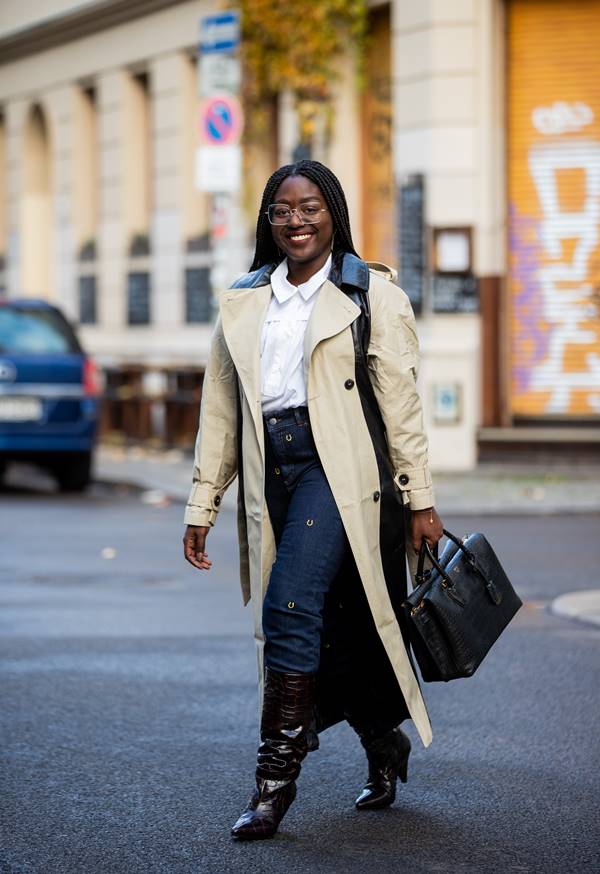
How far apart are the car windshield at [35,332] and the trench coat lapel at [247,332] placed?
1091 centimetres

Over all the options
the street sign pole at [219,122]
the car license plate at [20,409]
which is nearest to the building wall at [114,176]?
the street sign pole at [219,122]

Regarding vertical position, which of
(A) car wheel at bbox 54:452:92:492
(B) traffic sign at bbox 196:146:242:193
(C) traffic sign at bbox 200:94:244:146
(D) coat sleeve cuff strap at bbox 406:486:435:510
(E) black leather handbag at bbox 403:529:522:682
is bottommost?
(A) car wheel at bbox 54:452:92:492

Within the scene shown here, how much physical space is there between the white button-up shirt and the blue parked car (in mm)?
10807

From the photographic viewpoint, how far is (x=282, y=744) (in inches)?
199

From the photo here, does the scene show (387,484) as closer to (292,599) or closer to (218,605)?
(292,599)

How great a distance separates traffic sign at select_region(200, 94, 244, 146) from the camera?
16.5 m

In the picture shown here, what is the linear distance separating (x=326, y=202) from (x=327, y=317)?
1.13ft

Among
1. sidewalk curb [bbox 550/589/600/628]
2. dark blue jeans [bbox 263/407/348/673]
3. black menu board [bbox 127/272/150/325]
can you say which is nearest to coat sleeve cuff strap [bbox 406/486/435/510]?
dark blue jeans [bbox 263/407/348/673]

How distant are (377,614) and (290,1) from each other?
15351mm

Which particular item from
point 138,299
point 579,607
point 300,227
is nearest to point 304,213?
point 300,227

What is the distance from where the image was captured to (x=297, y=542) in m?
5.09

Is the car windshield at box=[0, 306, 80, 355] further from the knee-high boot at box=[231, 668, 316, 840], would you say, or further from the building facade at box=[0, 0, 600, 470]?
the knee-high boot at box=[231, 668, 316, 840]

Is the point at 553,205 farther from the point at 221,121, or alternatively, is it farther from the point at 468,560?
the point at 468,560

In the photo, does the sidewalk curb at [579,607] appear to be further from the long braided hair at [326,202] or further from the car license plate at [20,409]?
the car license plate at [20,409]
